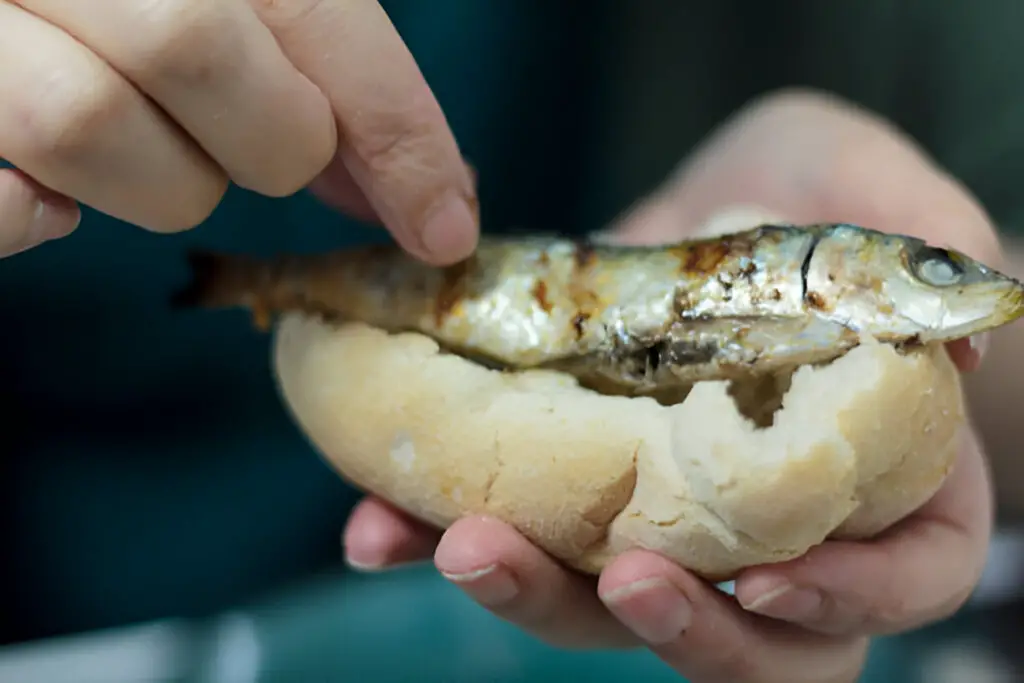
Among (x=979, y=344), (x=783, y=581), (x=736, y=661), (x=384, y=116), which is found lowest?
(x=736, y=661)

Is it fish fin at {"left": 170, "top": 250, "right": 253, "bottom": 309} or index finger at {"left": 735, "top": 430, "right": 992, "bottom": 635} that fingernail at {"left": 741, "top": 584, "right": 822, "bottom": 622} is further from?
fish fin at {"left": 170, "top": 250, "right": 253, "bottom": 309}

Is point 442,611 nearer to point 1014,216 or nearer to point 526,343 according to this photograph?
point 526,343

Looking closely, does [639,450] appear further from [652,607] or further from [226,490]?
[226,490]

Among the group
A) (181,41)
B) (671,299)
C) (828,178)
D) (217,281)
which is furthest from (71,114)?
(828,178)

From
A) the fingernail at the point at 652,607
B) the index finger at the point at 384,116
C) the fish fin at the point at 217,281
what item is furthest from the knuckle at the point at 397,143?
the fingernail at the point at 652,607

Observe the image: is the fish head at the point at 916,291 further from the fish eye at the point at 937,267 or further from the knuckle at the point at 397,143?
the knuckle at the point at 397,143
